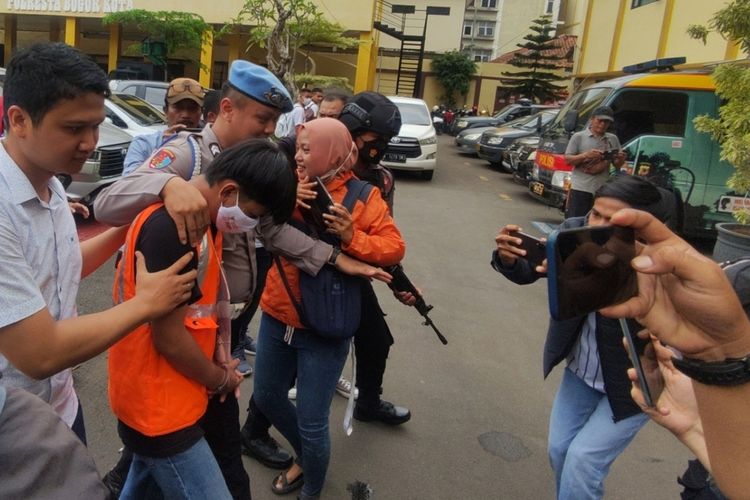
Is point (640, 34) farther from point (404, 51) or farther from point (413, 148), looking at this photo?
point (404, 51)

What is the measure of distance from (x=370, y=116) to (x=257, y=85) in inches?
24.5

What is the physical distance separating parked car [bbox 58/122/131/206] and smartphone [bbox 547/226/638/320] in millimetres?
6605

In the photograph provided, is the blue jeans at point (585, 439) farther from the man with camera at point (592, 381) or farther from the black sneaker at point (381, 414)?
the black sneaker at point (381, 414)

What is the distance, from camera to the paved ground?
9.87ft

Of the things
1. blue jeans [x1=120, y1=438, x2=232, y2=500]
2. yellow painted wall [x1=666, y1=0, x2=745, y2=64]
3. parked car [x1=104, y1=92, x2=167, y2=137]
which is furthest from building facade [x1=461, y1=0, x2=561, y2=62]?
blue jeans [x1=120, y1=438, x2=232, y2=500]

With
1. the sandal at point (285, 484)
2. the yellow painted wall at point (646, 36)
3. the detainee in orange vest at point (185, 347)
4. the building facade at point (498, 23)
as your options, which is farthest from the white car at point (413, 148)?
the building facade at point (498, 23)

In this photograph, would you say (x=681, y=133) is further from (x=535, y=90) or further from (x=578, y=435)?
(x=535, y=90)

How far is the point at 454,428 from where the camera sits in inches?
138

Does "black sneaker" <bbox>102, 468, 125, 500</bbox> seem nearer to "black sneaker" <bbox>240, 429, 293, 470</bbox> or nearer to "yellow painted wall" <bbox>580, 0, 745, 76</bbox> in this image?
"black sneaker" <bbox>240, 429, 293, 470</bbox>

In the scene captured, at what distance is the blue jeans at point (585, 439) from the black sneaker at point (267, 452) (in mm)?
1353

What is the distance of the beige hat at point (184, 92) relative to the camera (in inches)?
151

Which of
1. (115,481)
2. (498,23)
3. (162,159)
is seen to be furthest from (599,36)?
(498,23)

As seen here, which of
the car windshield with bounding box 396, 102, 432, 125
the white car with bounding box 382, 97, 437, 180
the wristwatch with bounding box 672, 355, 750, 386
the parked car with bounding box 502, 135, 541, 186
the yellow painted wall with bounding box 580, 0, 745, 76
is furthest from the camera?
the yellow painted wall with bounding box 580, 0, 745, 76

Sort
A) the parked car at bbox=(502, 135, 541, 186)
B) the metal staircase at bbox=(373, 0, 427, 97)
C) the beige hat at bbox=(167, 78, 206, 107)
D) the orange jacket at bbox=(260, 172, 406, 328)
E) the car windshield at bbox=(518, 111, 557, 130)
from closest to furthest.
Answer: the orange jacket at bbox=(260, 172, 406, 328), the beige hat at bbox=(167, 78, 206, 107), the parked car at bbox=(502, 135, 541, 186), the car windshield at bbox=(518, 111, 557, 130), the metal staircase at bbox=(373, 0, 427, 97)
